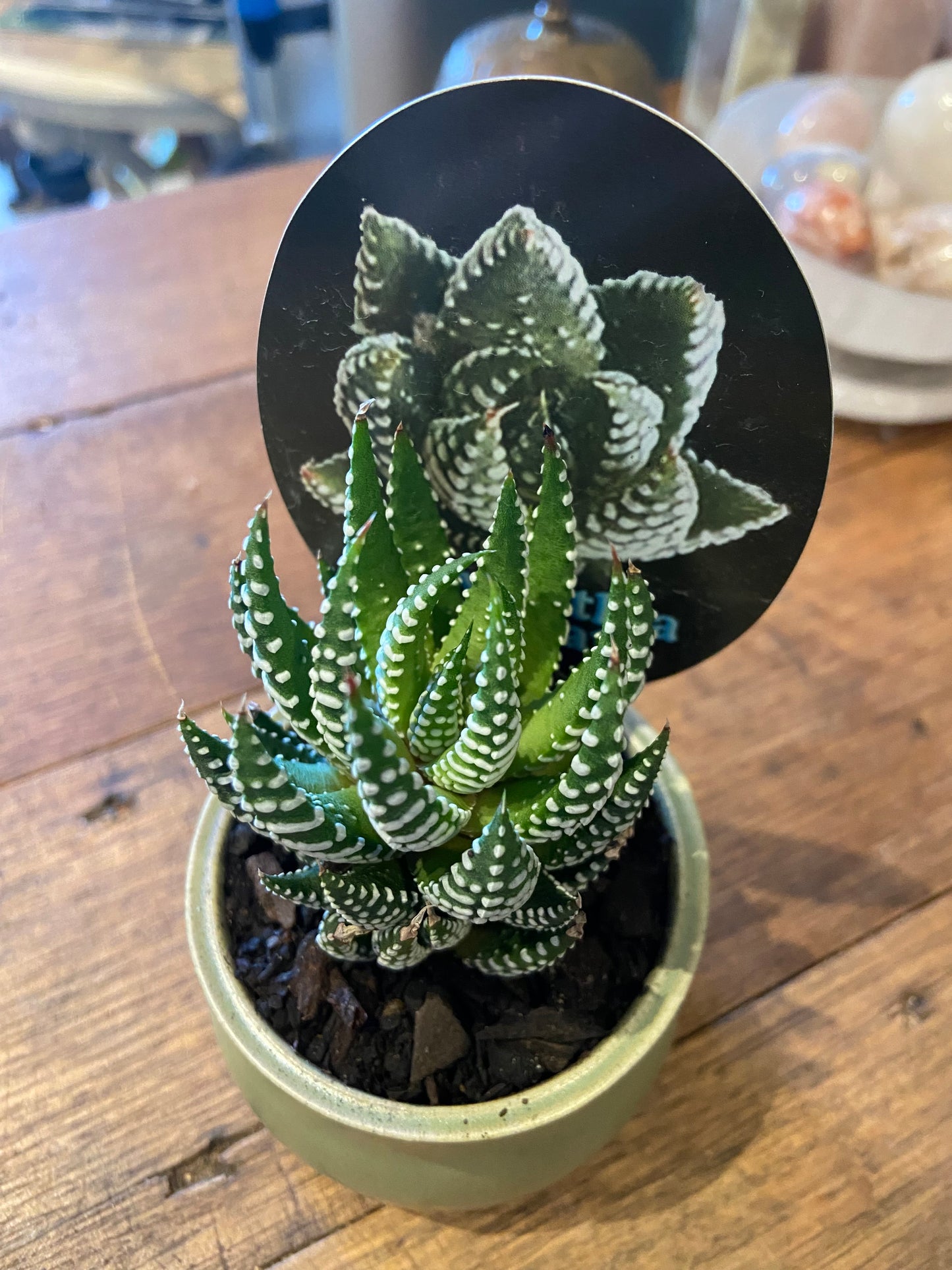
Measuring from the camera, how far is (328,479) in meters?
0.43

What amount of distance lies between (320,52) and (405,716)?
142 centimetres

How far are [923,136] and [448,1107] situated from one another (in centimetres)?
79

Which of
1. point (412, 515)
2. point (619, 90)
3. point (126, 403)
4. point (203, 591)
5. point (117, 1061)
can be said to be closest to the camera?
point (412, 515)

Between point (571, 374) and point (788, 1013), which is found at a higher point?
point (571, 374)

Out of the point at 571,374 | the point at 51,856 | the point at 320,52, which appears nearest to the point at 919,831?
the point at 571,374

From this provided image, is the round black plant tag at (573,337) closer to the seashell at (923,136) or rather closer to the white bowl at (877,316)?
the white bowl at (877,316)

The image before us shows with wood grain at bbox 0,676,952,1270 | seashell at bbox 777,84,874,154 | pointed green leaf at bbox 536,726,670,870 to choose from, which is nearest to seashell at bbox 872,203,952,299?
seashell at bbox 777,84,874,154

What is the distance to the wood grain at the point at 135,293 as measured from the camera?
0.82 metres

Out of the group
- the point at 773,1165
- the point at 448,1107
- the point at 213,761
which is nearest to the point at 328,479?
the point at 213,761

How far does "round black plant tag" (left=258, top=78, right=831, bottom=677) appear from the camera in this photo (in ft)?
1.11

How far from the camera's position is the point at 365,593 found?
361mm

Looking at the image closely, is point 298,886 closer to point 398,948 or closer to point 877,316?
point 398,948

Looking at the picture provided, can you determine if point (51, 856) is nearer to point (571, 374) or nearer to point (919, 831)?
point (571, 374)

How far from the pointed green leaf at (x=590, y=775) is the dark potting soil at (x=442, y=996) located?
0.34ft
